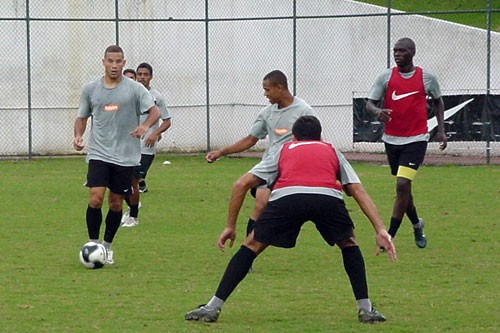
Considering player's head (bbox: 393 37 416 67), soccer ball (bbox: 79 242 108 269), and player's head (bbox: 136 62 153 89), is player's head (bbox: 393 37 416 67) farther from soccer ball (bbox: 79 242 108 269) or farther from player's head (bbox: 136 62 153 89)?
player's head (bbox: 136 62 153 89)

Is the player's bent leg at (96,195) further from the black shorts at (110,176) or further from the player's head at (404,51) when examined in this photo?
the player's head at (404,51)

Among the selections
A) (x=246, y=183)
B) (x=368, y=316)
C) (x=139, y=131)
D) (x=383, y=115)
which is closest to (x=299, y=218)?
(x=246, y=183)

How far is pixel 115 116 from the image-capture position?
1023cm

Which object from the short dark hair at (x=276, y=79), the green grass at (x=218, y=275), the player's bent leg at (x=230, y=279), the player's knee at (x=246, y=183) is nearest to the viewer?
the player's bent leg at (x=230, y=279)

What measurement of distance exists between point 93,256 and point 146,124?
50.0 inches

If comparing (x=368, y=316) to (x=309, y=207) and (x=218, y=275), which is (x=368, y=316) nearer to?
(x=309, y=207)

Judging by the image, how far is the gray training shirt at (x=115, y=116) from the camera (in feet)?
33.5

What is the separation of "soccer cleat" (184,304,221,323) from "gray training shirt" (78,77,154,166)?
2975 mm

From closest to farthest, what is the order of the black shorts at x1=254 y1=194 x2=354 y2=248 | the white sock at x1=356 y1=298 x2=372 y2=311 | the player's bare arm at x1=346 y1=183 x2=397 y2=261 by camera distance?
the player's bare arm at x1=346 y1=183 x2=397 y2=261 < the black shorts at x1=254 y1=194 x2=354 y2=248 < the white sock at x1=356 y1=298 x2=372 y2=311

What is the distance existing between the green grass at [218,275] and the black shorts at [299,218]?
2.04 feet

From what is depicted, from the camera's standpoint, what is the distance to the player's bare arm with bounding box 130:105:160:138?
988 cm

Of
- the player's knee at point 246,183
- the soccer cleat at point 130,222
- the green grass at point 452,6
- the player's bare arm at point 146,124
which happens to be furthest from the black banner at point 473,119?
the player's knee at point 246,183

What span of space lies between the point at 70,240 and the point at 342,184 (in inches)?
205

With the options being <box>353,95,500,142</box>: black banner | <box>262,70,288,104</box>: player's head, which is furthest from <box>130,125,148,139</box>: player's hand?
<box>353,95,500,142</box>: black banner
